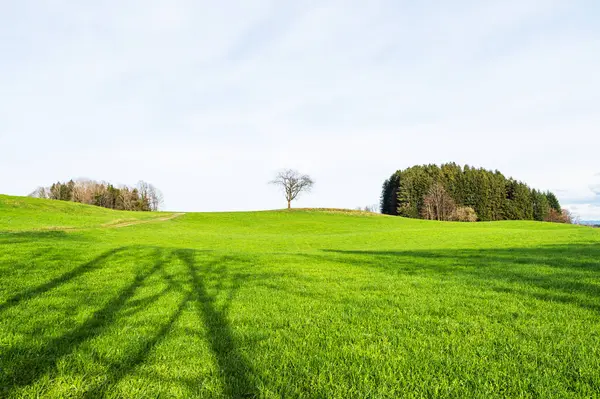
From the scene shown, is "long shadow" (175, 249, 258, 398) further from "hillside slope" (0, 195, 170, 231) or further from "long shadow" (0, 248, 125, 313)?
"hillside slope" (0, 195, 170, 231)

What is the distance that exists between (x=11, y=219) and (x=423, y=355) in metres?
42.5

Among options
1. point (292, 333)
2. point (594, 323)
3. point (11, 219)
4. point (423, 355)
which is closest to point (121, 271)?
point (292, 333)

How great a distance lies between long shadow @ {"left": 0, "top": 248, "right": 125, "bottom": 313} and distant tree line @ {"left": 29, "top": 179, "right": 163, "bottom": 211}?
11546 cm

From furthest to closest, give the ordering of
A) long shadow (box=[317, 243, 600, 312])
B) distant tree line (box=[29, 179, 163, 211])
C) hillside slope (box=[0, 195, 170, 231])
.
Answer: distant tree line (box=[29, 179, 163, 211]) < hillside slope (box=[0, 195, 170, 231]) < long shadow (box=[317, 243, 600, 312])

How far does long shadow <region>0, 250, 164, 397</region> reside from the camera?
3.93 meters

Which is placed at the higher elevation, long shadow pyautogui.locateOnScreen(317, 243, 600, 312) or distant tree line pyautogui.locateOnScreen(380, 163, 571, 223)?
distant tree line pyautogui.locateOnScreen(380, 163, 571, 223)

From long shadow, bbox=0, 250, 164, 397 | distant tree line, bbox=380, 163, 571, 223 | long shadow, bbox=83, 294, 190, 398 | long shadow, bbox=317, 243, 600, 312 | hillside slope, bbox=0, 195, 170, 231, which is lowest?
long shadow, bbox=83, 294, 190, 398

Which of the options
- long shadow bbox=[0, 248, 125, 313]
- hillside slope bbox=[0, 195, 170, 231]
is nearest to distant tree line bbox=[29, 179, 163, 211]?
hillside slope bbox=[0, 195, 170, 231]

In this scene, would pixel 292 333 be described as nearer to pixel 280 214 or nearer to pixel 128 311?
pixel 128 311

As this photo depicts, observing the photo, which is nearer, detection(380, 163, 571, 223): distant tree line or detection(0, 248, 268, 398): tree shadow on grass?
detection(0, 248, 268, 398): tree shadow on grass

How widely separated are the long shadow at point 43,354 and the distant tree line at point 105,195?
121588 millimetres

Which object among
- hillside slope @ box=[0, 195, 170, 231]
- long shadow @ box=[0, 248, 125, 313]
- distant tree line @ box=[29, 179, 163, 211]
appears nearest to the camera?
long shadow @ box=[0, 248, 125, 313]

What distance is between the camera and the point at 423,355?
4445mm

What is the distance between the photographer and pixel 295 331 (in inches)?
215
